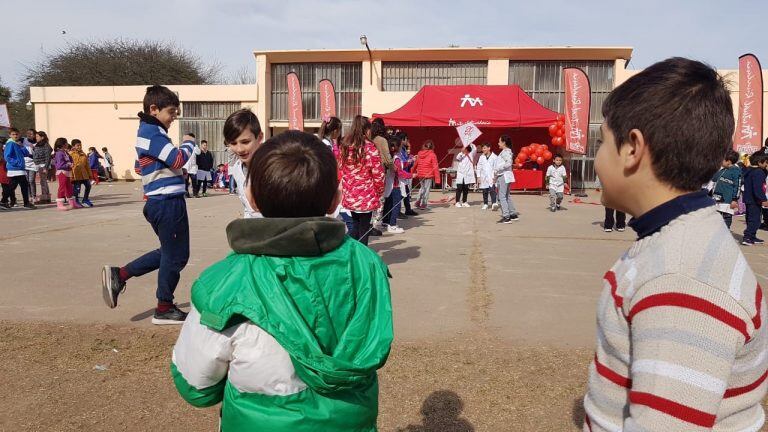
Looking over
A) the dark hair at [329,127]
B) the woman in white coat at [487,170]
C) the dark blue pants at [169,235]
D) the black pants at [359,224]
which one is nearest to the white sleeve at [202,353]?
the dark blue pants at [169,235]

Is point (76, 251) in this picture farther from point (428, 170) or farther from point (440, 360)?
point (428, 170)

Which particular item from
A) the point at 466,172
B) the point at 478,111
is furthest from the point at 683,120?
the point at 478,111

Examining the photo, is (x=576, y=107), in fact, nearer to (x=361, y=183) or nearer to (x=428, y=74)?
(x=428, y=74)

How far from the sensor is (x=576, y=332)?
13.7 feet

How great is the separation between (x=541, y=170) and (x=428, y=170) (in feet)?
24.5

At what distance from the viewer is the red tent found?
1811 cm

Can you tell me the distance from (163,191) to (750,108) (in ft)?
51.5

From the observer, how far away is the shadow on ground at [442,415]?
2736 millimetres

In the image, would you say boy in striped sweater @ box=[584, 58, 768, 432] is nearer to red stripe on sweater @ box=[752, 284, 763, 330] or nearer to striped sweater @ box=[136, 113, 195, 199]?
red stripe on sweater @ box=[752, 284, 763, 330]

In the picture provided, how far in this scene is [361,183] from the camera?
594 centimetres

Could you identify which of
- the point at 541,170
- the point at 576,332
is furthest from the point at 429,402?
the point at 541,170

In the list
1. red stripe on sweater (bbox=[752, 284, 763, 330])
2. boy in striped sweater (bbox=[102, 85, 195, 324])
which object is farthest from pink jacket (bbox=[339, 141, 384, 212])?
red stripe on sweater (bbox=[752, 284, 763, 330])

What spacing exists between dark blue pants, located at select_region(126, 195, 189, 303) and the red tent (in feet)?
48.2

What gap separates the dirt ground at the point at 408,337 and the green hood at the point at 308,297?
1456 millimetres
